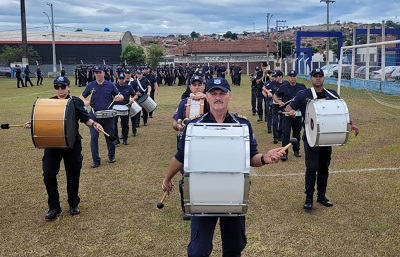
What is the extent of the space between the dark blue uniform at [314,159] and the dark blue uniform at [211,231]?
8.30 ft

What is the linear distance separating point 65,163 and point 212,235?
3.16 m

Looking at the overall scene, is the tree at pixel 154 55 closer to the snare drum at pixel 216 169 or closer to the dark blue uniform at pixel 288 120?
the dark blue uniform at pixel 288 120

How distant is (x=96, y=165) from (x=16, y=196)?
216 cm

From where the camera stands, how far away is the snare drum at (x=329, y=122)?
5668 mm

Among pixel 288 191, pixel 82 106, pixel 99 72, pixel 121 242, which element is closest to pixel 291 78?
pixel 288 191

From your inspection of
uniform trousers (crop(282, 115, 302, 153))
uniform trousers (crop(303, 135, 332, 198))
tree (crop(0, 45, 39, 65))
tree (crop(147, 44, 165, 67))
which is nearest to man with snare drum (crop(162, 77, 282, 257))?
uniform trousers (crop(303, 135, 332, 198))

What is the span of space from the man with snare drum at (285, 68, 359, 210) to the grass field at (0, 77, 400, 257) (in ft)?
0.86

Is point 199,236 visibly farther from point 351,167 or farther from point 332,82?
point 332,82

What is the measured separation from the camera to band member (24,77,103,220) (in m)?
5.83

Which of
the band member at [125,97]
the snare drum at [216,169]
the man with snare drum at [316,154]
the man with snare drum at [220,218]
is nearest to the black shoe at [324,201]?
the man with snare drum at [316,154]

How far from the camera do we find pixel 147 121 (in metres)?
15.6

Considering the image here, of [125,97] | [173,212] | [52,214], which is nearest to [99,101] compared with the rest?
[125,97]

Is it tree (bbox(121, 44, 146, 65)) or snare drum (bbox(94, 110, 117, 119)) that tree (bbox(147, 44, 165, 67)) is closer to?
tree (bbox(121, 44, 146, 65))

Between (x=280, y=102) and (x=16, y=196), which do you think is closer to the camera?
(x=16, y=196)
